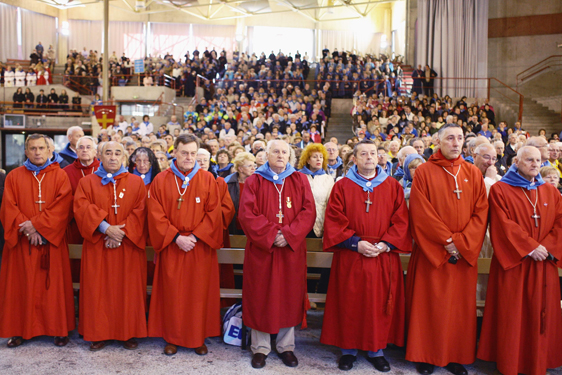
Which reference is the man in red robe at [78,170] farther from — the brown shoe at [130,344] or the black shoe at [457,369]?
the black shoe at [457,369]

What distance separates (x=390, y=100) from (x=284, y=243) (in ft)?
41.7

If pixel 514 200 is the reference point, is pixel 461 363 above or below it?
below

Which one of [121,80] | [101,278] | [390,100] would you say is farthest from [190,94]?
[101,278]

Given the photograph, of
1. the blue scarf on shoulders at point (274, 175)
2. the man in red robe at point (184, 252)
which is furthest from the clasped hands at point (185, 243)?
the blue scarf on shoulders at point (274, 175)

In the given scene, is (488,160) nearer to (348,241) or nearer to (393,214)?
(393,214)

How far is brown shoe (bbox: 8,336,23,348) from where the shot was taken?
4359 mm

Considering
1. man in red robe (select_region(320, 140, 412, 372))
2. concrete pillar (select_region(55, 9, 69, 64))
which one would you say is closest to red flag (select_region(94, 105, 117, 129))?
man in red robe (select_region(320, 140, 412, 372))

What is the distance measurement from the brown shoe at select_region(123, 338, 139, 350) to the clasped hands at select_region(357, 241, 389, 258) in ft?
6.97

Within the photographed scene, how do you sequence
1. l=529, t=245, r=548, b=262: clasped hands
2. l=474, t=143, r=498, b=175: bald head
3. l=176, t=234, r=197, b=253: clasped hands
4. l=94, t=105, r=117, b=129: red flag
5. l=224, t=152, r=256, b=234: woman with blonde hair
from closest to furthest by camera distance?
1. l=529, t=245, r=548, b=262: clasped hands
2. l=176, t=234, r=197, b=253: clasped hands
3. l=474, t=143, r=498, b=175: bald head
4. l=224, t=152, r=256, b=234: woman with blonde hair
5. l=94, t=105, r=117, b=129: red flag

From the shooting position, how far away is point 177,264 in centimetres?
425

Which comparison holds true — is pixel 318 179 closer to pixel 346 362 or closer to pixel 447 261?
pixel 447 261

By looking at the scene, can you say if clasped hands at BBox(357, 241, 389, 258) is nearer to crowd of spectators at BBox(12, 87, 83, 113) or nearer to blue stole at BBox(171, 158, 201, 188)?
blue stole at BBox(171, 158, 201, 188)

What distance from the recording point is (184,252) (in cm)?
426

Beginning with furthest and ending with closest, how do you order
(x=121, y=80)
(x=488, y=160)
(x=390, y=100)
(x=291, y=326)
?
1. (x=121, y=80)
2. (x=390, y=100)
3. (x=488, y=160)
4. (x=291, y=326)
